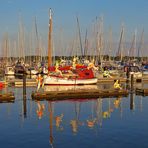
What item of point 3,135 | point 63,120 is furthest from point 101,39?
point 3,135

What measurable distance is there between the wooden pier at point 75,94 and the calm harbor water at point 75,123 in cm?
129

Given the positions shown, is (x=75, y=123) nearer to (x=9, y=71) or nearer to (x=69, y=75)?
(x=69, y=75)

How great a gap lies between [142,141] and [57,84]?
30397 mm

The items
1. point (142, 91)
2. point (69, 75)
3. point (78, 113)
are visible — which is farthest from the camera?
point (69, 75)

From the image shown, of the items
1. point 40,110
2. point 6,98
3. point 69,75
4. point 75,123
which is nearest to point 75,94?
point 6,98

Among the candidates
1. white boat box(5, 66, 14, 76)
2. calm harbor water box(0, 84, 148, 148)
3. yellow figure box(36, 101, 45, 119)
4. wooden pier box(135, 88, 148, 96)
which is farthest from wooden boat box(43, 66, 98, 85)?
white boat box(5, 66, 14, 76)

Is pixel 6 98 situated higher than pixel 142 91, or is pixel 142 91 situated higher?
pixel 142 91

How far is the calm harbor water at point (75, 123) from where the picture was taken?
19.3 meters

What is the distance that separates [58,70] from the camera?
50344 mm

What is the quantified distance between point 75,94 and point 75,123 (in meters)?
12.5

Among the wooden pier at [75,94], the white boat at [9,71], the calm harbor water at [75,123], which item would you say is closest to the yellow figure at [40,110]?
the calm harbor water at [75,123]

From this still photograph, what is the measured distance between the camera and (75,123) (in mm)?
24109

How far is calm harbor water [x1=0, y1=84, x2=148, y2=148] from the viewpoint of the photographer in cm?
1930

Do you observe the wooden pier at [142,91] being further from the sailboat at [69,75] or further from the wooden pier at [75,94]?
the sailboat at [69,75]
